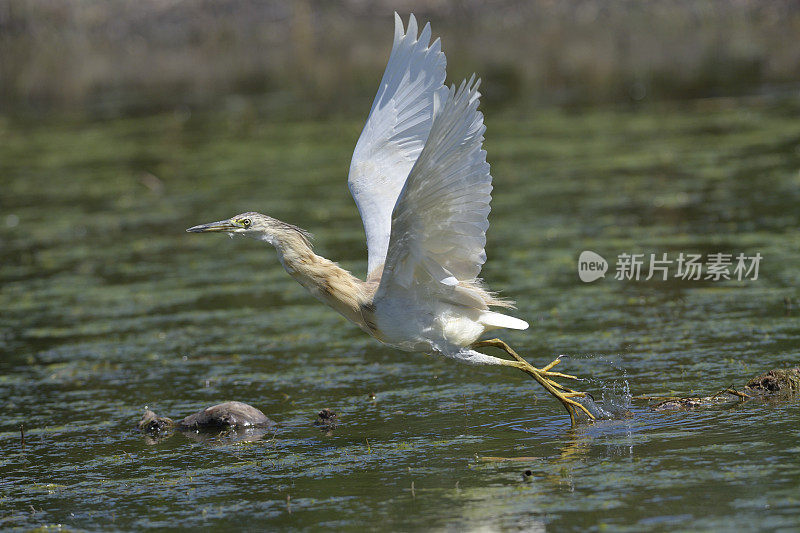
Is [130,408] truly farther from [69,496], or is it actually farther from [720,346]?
[720,346]

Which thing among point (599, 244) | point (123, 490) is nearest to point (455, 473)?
point (123, 490)

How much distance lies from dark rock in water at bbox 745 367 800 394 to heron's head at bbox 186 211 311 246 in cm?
270

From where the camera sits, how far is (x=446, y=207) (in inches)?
232

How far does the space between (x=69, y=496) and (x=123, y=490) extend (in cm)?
28

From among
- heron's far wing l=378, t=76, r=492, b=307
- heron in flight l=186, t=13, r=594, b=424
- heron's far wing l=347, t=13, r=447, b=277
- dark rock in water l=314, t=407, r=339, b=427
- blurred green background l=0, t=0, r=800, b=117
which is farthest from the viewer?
blurred green background l=0, t=0, r=800, b=117

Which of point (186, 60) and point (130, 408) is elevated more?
point (186, 60)

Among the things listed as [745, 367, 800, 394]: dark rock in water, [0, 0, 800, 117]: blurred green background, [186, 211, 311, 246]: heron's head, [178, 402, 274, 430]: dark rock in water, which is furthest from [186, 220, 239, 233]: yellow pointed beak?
[0, 0, 800, 117]: blurred green background

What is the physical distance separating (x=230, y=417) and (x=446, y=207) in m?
2.05

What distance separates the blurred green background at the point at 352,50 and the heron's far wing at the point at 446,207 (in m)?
13.3

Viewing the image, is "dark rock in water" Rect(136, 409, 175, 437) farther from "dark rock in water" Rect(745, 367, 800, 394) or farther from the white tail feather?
"dark rock in water" Rect(745, 367, 800, 394)

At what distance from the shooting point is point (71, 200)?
15.5 metres

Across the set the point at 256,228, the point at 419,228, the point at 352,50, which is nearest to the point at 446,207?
the point at 419,228

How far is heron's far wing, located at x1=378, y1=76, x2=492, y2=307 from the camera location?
557 centimetres

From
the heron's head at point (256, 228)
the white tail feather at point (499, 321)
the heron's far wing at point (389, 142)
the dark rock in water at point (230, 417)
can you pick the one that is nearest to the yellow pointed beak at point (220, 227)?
the heron's head at point (256, 228)
